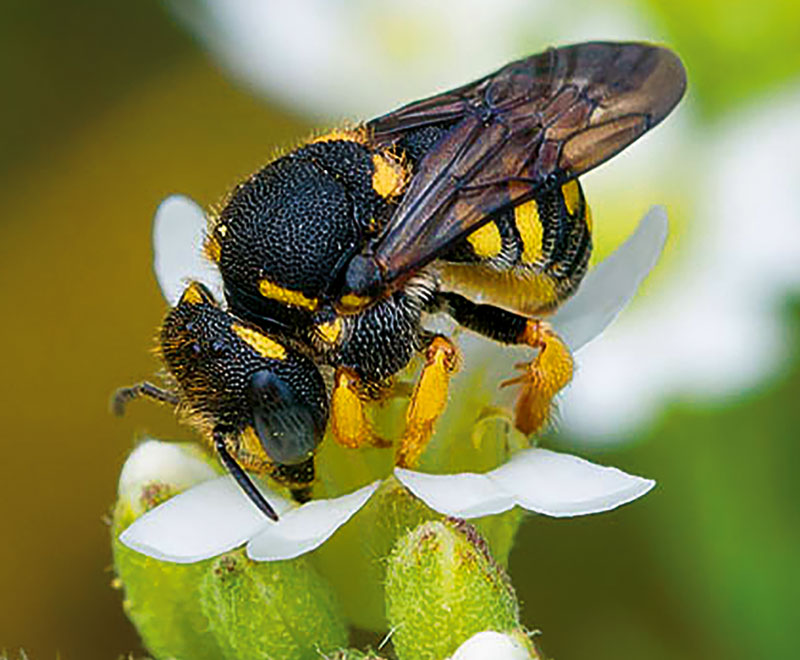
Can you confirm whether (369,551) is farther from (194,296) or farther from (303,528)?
(194,296)

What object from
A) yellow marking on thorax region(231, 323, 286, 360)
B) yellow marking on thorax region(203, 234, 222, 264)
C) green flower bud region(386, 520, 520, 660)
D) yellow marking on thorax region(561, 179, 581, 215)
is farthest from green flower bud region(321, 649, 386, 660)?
yellow marking on thorax region(561, 179, 581, 215)

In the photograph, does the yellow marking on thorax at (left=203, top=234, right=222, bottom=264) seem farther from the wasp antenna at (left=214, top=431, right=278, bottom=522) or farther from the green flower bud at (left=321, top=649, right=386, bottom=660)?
the green flower bud at (left=321, top=649, right=386, bottom=660)

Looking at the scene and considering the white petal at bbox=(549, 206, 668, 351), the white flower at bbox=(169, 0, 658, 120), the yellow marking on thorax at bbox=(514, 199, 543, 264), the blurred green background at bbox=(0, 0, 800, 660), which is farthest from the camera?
the white flower at bbox=(169, 0, 658, 120)

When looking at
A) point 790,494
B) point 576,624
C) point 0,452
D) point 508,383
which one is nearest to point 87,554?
point 0,452

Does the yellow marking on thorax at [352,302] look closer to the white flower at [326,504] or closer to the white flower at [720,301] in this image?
the white flower at [326,504]

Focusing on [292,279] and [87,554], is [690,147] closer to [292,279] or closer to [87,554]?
[87,554]

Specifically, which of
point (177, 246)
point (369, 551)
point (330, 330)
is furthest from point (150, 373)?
point (330, 330)

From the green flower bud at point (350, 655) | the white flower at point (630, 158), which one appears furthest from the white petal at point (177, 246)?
the white flower at point (630, 158)
